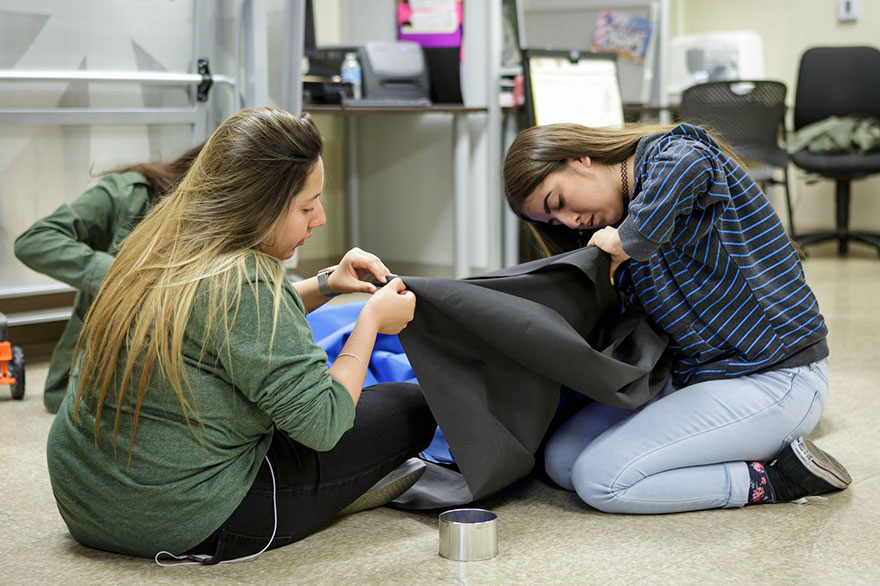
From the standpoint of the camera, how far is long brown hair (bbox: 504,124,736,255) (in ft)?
5.81

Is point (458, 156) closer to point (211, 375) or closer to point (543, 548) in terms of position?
point (543, 548)

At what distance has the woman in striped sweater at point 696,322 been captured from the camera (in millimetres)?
1665

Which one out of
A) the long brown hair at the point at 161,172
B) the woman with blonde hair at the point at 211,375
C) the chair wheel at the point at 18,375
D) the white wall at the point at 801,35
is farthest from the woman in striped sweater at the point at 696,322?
the white wall at the point at 801,35

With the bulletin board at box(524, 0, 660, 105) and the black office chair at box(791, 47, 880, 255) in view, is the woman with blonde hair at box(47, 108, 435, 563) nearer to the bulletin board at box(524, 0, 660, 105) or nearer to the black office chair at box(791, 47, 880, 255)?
A: the bulletin board at box(524, 0, 660, 105)

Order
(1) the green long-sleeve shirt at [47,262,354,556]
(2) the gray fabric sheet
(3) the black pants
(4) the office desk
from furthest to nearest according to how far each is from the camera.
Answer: (4) the office desk
(2) the gray fabric sheet
(3) the black pants
(1) the green long-sleeve shirt at [47,262,354,556]

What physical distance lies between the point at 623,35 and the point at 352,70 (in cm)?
146

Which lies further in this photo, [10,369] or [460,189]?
Result: [460,189]

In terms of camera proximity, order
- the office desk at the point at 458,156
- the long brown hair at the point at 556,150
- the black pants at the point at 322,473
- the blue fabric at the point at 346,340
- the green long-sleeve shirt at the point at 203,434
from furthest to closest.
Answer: the office desk at the point at 458,156 < the blue fabric at the point at 346,340 < the long brown hair at the point at 556,150 < the black pants at the point at 322,473 < the green long-sleeve shirt at the point at 203,434

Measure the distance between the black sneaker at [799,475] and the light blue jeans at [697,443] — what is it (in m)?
0.03

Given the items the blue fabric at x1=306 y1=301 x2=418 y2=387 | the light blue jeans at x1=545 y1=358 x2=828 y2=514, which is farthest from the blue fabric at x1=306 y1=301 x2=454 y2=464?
the light blue jeans at x1=545 y1=358 x2=828 y2=514

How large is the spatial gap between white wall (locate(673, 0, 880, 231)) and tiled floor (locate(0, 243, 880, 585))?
13.8 ft

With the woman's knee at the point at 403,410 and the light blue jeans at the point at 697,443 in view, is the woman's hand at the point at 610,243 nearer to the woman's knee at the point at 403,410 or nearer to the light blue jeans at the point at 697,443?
the light blue jeans at the point at 697,443

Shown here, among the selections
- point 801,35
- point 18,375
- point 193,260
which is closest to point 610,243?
point 193,260

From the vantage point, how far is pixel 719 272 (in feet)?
5.58
